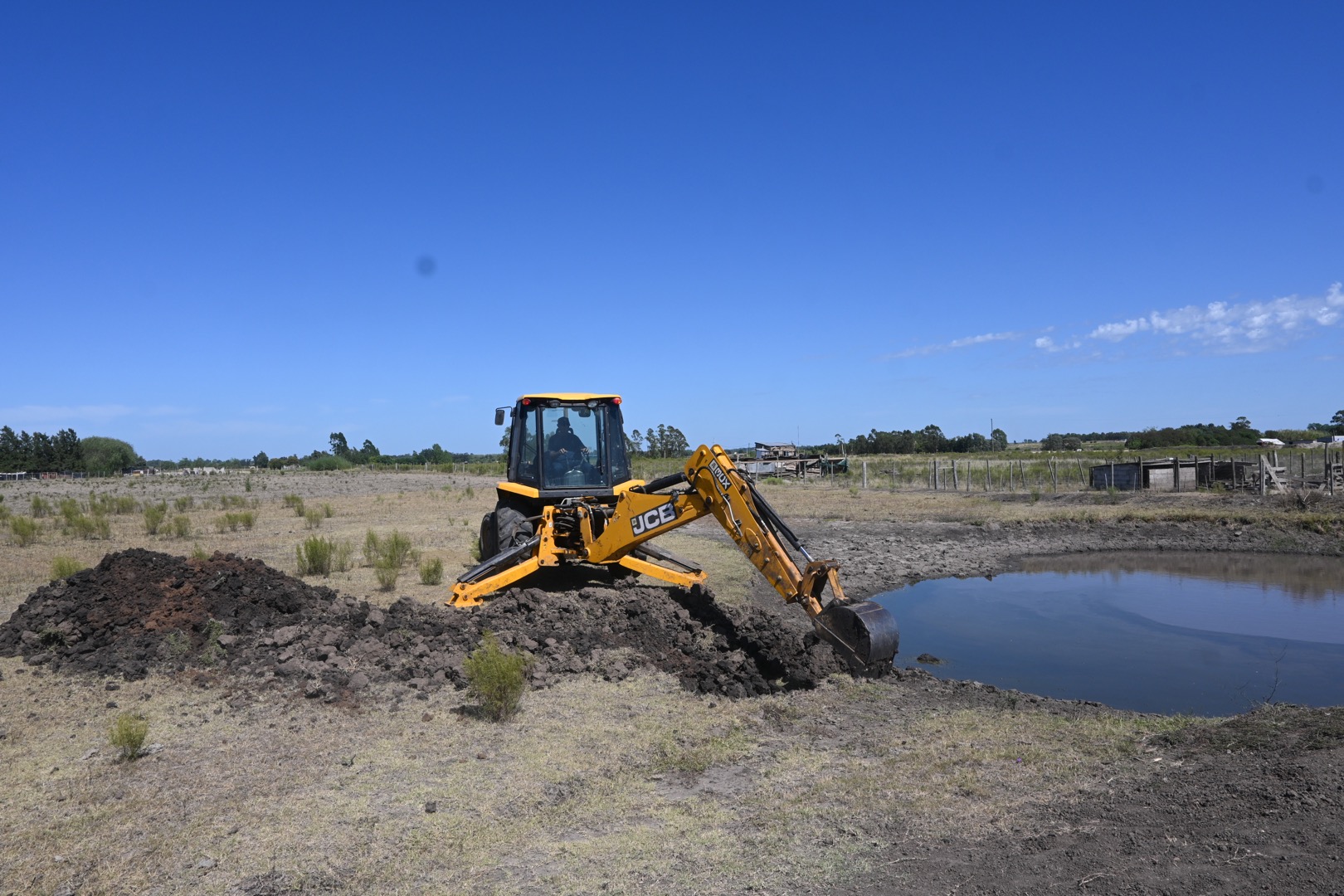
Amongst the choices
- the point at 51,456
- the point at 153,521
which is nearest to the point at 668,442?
the point at 153,521

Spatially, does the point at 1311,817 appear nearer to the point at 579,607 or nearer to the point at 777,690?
the point at 777,690

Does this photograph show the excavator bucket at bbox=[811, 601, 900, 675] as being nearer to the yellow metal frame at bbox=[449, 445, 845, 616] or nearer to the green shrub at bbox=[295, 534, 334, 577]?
the yellow metal frame at bbox=[449, 445, 845, 616]

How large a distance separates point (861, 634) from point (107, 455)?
114295 mm

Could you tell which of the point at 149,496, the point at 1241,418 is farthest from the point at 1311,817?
the point at 1241,418

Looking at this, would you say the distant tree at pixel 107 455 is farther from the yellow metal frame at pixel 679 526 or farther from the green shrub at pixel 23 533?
the yellow metal frame at pixel 679 526

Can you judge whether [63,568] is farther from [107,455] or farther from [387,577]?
[107,455]

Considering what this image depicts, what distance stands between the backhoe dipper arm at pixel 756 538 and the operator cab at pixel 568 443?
5.74 ft

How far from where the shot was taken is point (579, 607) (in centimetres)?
1012

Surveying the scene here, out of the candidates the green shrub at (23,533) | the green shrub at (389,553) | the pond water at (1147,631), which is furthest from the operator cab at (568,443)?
the green shrub at (23,533)

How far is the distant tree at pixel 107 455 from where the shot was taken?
92969mm

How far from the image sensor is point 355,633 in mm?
9125

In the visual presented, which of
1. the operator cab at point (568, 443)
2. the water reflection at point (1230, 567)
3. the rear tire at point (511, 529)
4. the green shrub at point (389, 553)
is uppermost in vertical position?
the operator cab at point (568, 443)

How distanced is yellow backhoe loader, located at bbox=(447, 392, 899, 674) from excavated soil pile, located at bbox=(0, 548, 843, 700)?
1.80 feet

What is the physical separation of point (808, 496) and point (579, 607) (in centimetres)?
2808
